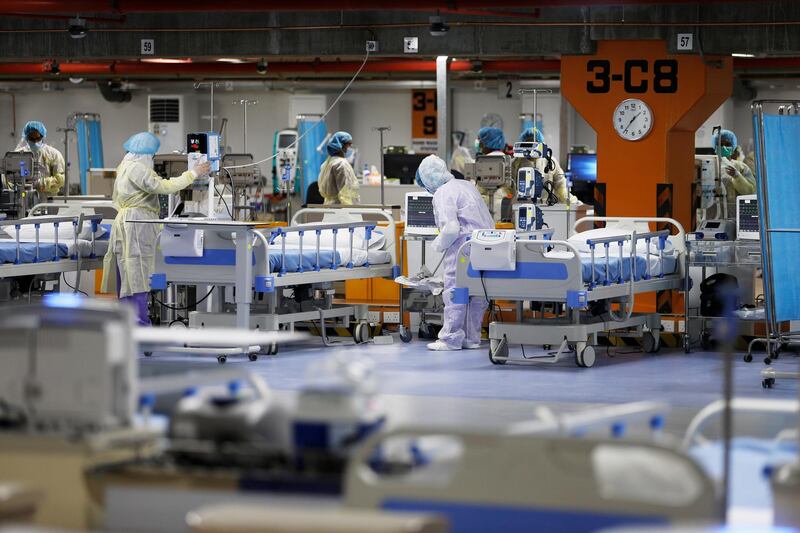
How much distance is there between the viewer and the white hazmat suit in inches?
411

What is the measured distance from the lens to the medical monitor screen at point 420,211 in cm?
1116

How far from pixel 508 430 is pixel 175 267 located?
22.8 feet

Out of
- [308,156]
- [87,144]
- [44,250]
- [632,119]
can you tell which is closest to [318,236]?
[44,250]

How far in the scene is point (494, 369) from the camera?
9.62m

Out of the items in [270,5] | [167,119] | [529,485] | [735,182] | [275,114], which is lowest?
[529,485]

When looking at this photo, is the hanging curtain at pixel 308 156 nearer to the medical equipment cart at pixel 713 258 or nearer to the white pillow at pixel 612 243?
the white pillow at pixel 612 243

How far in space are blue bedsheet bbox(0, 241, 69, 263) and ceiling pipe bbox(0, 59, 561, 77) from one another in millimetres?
5860

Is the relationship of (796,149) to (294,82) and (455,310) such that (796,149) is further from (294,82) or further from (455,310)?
(294,82)

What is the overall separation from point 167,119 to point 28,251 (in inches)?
448

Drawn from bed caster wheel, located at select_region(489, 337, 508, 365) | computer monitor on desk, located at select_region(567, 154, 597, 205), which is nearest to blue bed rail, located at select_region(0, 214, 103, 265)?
bed caster wheel, located at select_region(489, 337, 508, 365)

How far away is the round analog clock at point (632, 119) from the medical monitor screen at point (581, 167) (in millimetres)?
2946

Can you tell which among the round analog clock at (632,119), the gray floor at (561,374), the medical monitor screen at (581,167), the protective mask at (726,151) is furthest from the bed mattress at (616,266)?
the medical monitor screen at (581,167)

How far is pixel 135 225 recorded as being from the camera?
34.6 ft

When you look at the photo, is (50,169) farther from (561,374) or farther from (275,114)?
(275,114)
